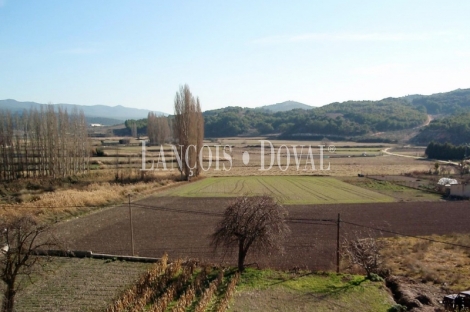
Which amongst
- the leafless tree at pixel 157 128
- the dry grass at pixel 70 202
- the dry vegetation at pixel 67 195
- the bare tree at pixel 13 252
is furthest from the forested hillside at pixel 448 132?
the bare tree at pixel 13 252

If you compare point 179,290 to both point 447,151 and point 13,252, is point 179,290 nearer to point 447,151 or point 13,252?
point 13,252

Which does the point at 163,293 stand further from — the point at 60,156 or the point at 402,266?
the point at 60,156

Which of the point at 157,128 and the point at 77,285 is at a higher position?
the point at 157,128

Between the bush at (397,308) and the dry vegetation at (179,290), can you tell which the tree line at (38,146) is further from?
the bush at (397,308)

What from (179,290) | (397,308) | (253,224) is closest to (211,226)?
(253,224)

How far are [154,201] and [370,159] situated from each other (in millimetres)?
53424

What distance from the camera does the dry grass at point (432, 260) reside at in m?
16.3

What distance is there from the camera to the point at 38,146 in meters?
46.1

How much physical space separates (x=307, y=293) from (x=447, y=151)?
2777 inches

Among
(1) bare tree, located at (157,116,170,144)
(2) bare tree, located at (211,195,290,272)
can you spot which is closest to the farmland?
(2) bare tree, located at (211,195,290,272)

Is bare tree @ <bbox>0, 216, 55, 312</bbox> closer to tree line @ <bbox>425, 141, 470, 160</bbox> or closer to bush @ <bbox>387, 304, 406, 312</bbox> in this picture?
bush @ <bbox>387, 304, 406, 312</bbox>

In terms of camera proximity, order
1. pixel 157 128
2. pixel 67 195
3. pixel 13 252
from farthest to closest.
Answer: pixel 157 128, pixel 67 195, pixel 13 252

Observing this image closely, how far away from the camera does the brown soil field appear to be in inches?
783

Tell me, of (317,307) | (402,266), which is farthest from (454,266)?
(317,307)
